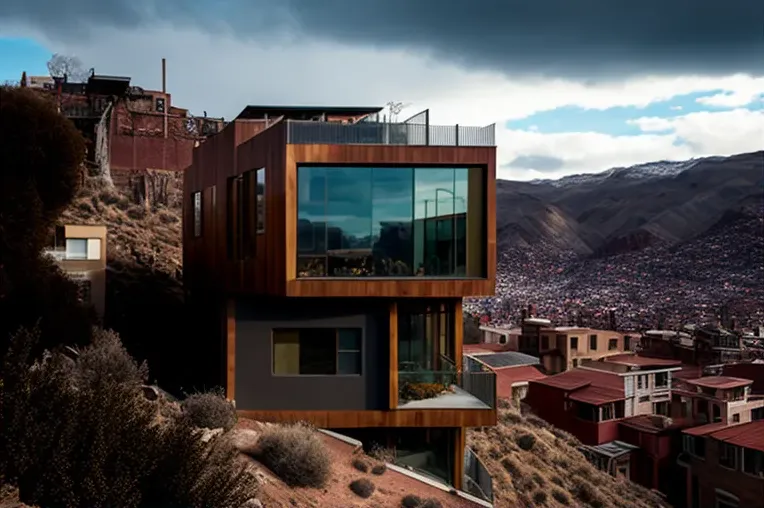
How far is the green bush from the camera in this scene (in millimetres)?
10508

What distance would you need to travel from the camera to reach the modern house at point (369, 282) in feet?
58.4

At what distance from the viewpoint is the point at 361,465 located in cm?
1709

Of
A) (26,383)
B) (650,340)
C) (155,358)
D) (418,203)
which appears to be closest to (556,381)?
Answer: (650,340)

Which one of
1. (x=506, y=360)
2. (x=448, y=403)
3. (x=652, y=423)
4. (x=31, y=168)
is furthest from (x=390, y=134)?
(x=506, y=360)

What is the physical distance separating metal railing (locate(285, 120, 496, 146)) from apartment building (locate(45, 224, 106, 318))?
12.4 metres

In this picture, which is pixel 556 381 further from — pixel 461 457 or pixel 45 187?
pixel 45 187

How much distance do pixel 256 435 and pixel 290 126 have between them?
6630mm

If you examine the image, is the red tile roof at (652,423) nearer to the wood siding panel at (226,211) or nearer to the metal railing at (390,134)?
the wood siding panel at (226,211)

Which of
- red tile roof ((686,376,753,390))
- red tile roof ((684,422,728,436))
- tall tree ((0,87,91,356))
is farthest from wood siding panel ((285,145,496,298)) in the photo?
red tile roof ((686,376,753,390))

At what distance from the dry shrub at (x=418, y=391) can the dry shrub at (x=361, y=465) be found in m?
2.02

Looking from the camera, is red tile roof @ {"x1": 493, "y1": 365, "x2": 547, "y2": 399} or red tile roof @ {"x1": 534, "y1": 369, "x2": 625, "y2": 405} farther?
red tile roof @ {"x1": 493, "y1": 365, "x2": 547, "y2": 399}

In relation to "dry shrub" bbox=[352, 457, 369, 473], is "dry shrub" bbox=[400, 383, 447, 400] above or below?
above

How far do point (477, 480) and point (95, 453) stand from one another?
12206mm

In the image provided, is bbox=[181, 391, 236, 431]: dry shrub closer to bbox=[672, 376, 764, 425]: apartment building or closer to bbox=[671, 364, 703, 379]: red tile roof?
bbox=[672, 376, 764, 425]: apartment building
